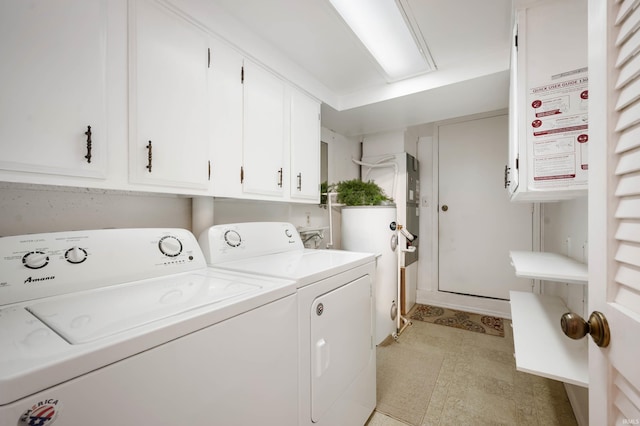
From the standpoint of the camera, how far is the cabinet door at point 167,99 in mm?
1136

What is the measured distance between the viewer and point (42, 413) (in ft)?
1.54

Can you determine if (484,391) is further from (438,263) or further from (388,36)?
(388,36)

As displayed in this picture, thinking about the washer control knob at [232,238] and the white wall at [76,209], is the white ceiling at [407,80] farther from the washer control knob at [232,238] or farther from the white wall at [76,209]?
the washer control knob at [232,238]

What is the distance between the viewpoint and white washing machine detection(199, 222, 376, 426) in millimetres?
1120

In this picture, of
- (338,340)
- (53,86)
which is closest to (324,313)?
(338,340)

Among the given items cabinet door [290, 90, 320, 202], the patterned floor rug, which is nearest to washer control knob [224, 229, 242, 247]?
cabinet door [290, 90, 320, 202]

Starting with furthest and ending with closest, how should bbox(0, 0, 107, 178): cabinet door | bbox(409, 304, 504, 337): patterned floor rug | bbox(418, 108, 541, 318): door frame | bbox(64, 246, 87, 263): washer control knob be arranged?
bbox(418, 108, 541, 318): door frame < bbox(409, 304, 504, 337): patterned floor rug < bbox(64, 246, 87, 263): washer control knob < bbox(0, 0, 107, 178): cabinet door

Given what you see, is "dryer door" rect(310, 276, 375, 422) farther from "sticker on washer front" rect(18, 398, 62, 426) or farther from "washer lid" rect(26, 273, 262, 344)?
"sticker on washer front" rect(18, 398, 62, 426)

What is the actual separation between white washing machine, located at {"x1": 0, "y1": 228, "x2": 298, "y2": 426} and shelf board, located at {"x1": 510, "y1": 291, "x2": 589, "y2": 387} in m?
1.03

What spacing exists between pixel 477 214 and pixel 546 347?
2.38 meters

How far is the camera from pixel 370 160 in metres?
3.47

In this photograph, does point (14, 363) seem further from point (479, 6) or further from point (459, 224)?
point (459, 224)

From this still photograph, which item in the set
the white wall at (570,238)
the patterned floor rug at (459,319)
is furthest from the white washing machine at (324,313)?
the patterned floor rug at (459,319)

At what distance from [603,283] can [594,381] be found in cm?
24
